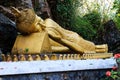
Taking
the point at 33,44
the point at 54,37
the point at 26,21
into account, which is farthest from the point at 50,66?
the point at 54,37

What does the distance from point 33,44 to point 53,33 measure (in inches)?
24.7

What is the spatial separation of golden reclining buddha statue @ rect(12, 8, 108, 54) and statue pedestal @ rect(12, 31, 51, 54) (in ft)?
0.27

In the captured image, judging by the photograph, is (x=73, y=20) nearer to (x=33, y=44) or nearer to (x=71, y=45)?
(x=71, y=45)

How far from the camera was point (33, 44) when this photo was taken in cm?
416

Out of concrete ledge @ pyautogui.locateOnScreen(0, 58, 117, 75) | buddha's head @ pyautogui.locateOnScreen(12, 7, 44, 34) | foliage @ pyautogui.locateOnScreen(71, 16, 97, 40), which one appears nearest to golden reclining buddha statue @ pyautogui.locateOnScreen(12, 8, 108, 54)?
buddha's head @ pyautogui.locateOnScreen(12, 7, 44, 34)

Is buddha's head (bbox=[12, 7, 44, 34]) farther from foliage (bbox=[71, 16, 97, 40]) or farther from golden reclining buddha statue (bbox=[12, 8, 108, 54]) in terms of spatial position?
foliage (bbox=[71, 16, 97, 40])

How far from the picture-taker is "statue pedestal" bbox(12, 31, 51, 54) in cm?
412

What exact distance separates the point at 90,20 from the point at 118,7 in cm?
130

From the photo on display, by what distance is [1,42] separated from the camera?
16.2 feet

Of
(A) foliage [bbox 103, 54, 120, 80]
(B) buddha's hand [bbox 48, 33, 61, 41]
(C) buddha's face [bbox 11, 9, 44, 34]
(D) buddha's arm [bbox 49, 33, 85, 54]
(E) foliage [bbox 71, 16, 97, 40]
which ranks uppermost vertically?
(C) buddha's face [bbox 11, 9, 44, 34]

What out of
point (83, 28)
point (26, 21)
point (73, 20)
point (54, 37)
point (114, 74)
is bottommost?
point (83, 28)

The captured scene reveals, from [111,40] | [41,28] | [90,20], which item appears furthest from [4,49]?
[90,20]

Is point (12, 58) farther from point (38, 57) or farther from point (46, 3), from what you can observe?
point (46, 3)

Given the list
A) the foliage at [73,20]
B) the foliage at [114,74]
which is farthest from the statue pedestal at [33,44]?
the foliage at [73,20]
